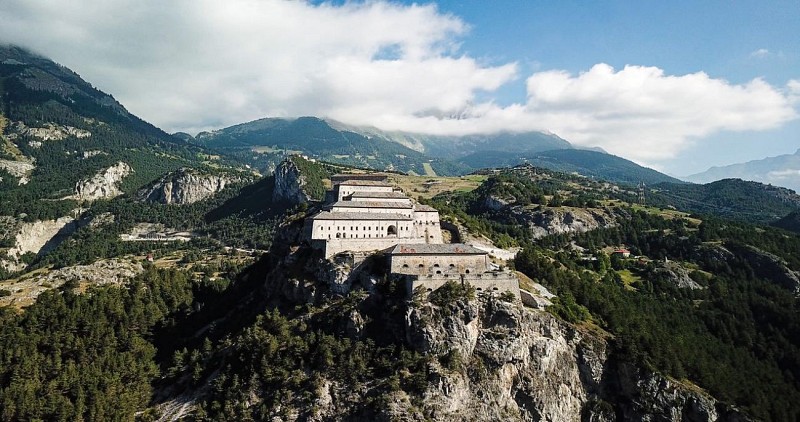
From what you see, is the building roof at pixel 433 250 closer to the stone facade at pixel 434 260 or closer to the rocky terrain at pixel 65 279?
the stone facade at pixel 434 260

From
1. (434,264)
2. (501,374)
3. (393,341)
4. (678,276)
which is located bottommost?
(501,374)

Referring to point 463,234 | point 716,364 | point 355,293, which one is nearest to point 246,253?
point 463,234

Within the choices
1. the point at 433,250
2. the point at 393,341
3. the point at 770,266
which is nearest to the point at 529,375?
the point at 393,341

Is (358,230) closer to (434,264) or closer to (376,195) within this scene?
(434,264)

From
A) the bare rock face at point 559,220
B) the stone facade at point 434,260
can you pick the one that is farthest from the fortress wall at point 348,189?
the bare rock face at point 559,220

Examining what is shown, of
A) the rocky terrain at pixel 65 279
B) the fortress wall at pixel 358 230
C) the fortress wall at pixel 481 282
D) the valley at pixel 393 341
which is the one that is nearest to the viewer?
the valley at pixel 393 341

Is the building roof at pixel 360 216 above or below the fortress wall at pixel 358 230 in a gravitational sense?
above

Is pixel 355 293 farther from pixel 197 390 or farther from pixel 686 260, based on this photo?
pixel 686 260
